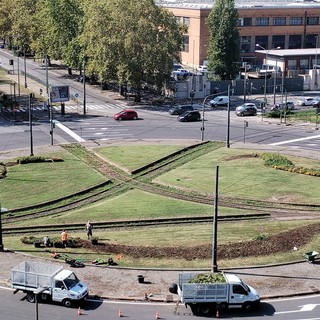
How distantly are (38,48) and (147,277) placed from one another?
99.9m

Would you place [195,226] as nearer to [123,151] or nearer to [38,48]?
[123,151]

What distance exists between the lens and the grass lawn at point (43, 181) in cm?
6067

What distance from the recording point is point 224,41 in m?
122

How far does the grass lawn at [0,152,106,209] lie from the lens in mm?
60666

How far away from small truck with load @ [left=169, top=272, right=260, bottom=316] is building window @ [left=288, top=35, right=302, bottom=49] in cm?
11748

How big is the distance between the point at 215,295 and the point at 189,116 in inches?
2384

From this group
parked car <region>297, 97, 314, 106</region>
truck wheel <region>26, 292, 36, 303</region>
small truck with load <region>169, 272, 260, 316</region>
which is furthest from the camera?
parked car <region>297, 97, 314, 106</region>

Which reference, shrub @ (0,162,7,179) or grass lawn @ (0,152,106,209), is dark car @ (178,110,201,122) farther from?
shrub @ (0,162,7,179)

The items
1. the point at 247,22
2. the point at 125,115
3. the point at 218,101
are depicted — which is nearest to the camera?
the point at 125,115

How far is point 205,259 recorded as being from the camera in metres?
43.6

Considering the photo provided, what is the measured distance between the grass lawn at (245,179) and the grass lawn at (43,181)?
24.2ft

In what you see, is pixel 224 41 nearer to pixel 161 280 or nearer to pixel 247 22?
pixel 247 22

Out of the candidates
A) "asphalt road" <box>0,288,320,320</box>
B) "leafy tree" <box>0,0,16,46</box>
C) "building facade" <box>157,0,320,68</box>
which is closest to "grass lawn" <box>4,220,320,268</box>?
"asphalt road" <box>0,288,320,320</box>

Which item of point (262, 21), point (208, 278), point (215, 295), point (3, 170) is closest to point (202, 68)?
point (262, 21)
